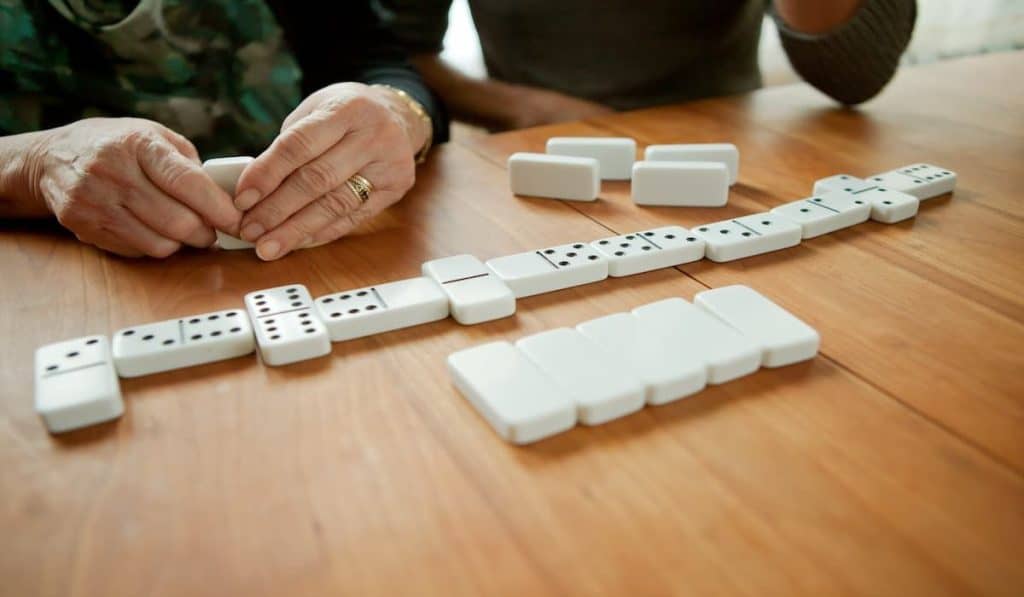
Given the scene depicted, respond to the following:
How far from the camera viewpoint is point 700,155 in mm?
1118

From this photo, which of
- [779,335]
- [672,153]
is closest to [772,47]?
[672,153]

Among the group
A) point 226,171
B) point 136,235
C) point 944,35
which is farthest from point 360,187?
point 944,35

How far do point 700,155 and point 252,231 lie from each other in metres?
0.64

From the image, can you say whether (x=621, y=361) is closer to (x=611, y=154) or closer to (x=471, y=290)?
(x=471, y=290)

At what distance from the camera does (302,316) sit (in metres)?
0.75

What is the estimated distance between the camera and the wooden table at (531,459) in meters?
0.48

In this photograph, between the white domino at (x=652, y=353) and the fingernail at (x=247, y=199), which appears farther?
the fingernail at (x=247, y=199)

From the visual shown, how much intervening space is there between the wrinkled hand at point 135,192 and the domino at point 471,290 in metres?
0.28

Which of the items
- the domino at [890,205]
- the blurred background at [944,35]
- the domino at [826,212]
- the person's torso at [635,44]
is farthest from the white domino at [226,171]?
the blurred background at [944,35]

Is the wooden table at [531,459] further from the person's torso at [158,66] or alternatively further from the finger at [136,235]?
the person's torso at [158,66]

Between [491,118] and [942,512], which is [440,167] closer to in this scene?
[491,118]

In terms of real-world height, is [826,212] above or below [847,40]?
below

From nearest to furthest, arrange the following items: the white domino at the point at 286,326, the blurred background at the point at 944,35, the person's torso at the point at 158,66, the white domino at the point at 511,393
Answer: the white domino at the point at 511,393 < the white domino at the point at 286,326 < the person's torso at the point at 158,66 < the blurred background at the point at 944,35

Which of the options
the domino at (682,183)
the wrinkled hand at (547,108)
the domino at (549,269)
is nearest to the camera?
the domino at (549,269)
